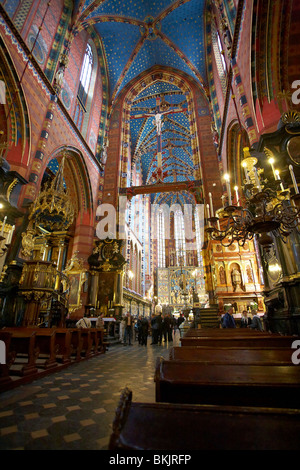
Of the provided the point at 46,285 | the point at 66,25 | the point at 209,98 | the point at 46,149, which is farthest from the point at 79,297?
the point at 209,98

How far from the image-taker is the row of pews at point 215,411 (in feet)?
2.53

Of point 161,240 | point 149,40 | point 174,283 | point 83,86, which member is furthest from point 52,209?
point 161,240

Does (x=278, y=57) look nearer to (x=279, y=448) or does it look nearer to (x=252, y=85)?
(x=252, y=85)

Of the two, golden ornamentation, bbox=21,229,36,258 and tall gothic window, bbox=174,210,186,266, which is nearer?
golden ornamentation, bbox=21,229,36,258

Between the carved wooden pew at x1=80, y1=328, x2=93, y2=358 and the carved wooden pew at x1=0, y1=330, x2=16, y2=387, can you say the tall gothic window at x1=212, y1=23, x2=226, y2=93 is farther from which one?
the carved wooden pew at x1=0, y1=330, x2=16, y2=387

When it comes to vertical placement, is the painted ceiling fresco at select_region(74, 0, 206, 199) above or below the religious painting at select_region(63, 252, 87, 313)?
above

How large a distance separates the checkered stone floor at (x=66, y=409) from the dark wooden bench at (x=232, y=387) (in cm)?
85

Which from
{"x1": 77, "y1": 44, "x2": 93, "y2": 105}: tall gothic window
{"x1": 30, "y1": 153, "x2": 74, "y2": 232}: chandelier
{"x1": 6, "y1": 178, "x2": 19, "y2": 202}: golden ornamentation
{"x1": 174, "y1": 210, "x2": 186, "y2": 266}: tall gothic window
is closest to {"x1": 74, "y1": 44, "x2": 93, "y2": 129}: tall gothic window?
{"x1": 77, "y1": 44, "x2": 93, "y2": 105}: tall gothic window

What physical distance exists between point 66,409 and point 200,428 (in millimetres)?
2220

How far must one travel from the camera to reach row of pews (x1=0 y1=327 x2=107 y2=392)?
3.21 meters

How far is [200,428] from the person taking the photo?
2.82ft

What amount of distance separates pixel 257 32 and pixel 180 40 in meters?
12.3

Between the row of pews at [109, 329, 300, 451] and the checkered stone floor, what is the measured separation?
3.07ft

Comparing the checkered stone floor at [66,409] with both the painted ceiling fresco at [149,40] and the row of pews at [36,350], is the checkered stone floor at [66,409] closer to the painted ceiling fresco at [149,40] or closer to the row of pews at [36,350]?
the row of pews at [36,350]
